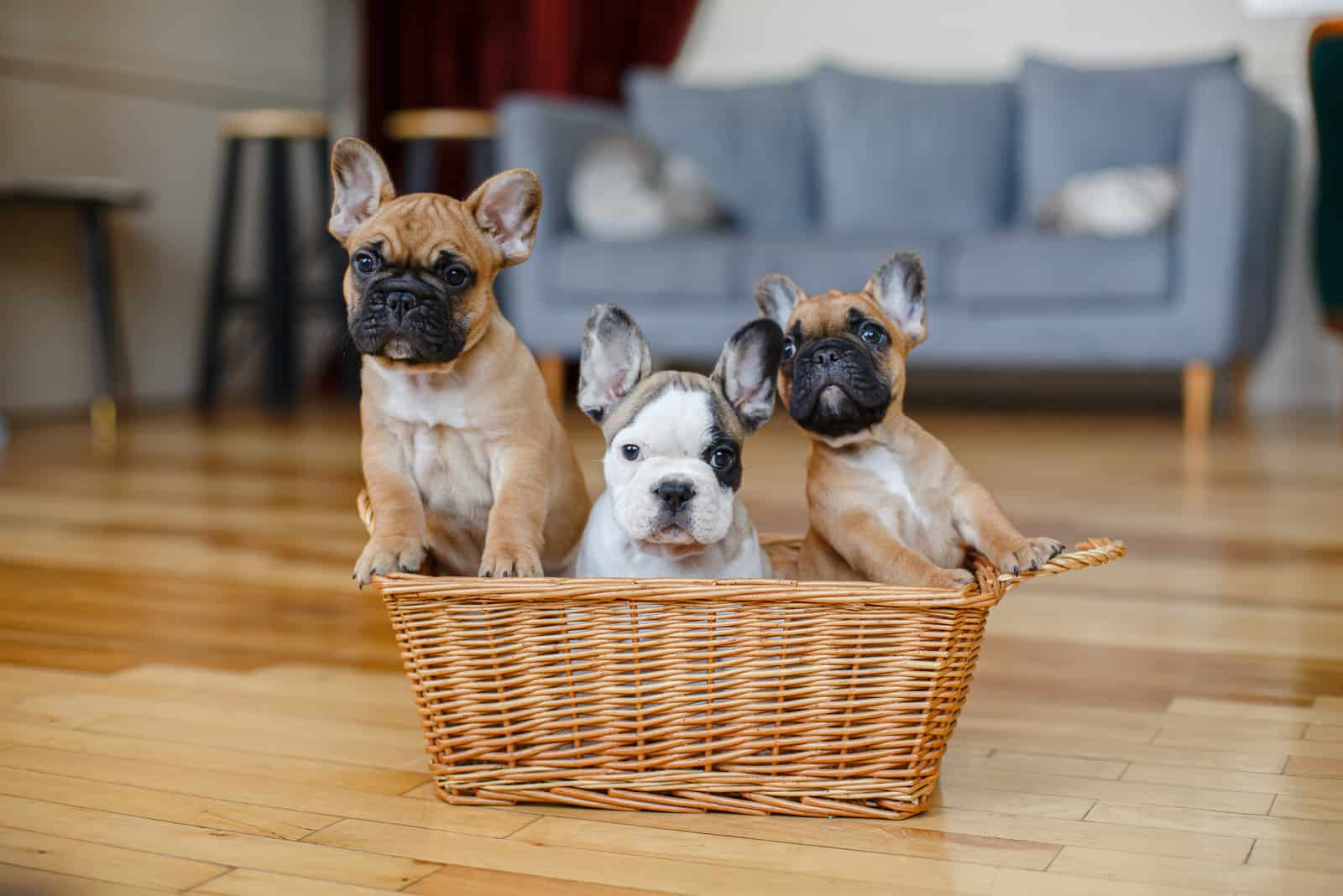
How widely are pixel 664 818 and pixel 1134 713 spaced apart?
0.62 meters

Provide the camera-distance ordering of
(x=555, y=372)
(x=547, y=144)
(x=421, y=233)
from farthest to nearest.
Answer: (x=555, y=372) → (x=547, y=144) → (x=421, y=233)

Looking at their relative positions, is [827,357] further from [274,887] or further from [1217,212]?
[1217,212]

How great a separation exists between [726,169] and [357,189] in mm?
3740

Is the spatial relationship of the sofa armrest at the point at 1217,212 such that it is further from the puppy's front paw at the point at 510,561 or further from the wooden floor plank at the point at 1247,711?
the puppy's front paw at the point at 510,561

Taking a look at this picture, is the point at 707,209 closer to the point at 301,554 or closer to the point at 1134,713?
the point at 301,554

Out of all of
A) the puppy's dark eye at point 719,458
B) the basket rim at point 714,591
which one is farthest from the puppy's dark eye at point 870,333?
the basket rim at point 714,591

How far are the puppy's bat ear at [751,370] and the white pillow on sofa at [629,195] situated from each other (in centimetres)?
334

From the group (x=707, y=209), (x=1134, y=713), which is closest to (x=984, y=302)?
(x=707, y=209)

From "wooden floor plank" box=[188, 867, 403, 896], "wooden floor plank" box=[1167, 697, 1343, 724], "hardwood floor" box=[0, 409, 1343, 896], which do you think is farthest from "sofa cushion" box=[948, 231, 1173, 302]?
"wooden floor plank" box=[188, 867, 403, 896]

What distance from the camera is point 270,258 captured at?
527 centimetres

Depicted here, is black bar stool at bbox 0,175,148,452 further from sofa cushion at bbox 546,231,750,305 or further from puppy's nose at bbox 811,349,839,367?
puppy's nose at bbox 811,349,839,367

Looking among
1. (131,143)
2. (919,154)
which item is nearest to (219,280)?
(131,143)

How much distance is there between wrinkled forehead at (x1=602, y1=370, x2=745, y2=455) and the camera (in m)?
1.36

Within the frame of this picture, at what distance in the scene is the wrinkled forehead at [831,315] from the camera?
4.81 feet
